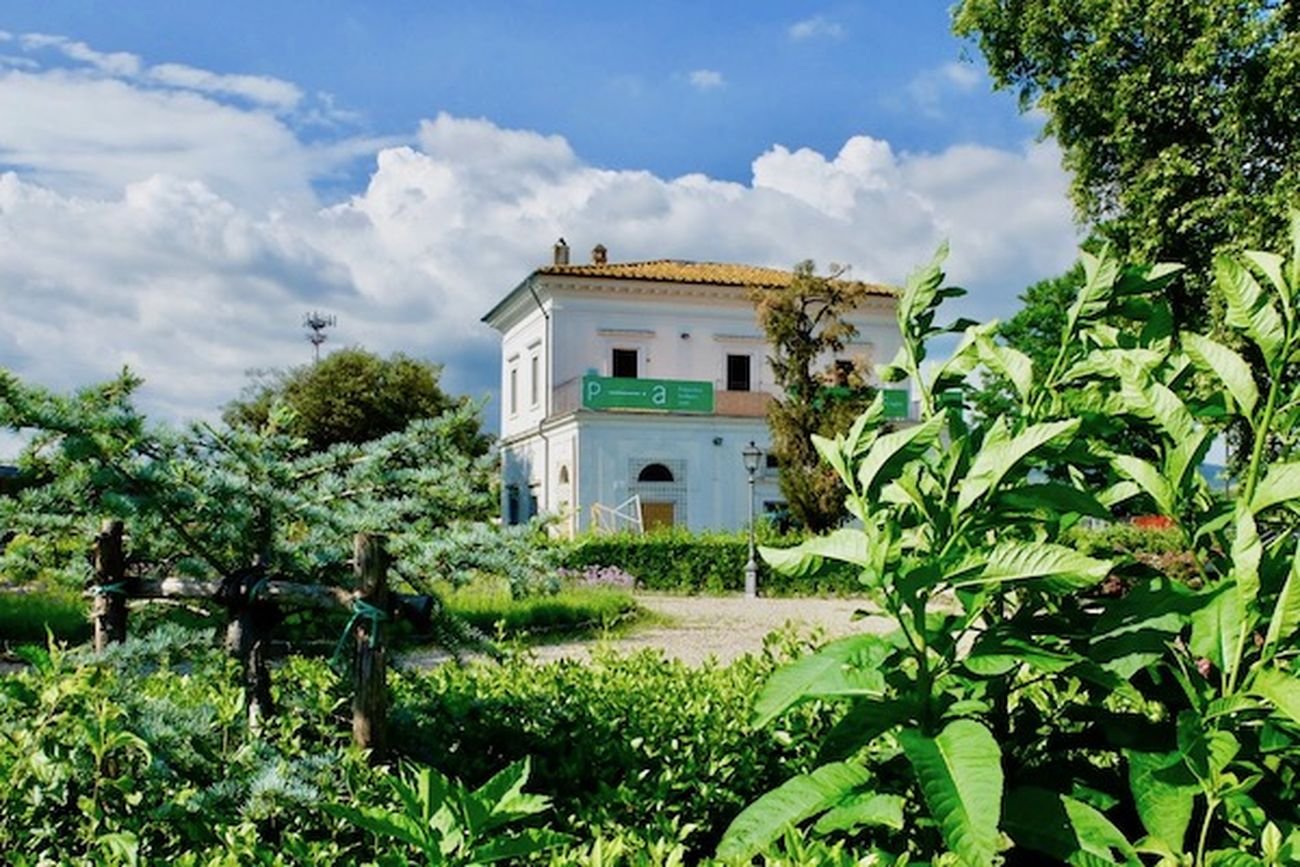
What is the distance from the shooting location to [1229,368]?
2.25m

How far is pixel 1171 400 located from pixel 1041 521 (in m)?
0.33

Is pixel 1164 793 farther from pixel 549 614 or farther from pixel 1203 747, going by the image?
pixel 549 614

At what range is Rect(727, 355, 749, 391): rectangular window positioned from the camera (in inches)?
1344

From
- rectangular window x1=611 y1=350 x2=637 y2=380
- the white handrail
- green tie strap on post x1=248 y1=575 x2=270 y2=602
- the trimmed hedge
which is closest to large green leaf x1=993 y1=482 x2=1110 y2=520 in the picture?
green tie strap on post x1=248 y1=575 x2=270 y2=602

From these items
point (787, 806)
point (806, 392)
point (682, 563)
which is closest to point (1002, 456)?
point (787, 806)

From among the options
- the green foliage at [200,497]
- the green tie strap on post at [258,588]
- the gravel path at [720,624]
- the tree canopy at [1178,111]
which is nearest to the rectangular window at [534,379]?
the gravel path at [720,624]

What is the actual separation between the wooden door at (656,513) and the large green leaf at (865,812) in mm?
28833

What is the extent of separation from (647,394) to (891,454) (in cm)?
2847

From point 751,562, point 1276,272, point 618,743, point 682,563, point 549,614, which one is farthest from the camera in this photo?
point 682,563

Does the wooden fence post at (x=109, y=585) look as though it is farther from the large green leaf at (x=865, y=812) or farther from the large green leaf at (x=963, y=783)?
the large green leaf at (x=963, y=783)

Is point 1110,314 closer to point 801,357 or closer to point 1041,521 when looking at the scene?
point 1041,521

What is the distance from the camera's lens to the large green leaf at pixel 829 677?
6.16ft

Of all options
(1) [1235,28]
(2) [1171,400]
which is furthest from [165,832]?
(1) [1235,28]

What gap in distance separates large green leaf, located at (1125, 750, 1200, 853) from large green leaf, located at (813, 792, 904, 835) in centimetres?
44
